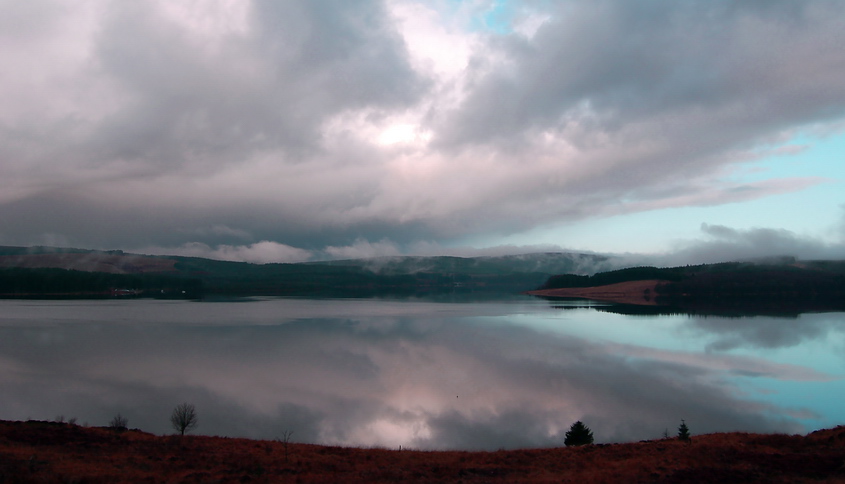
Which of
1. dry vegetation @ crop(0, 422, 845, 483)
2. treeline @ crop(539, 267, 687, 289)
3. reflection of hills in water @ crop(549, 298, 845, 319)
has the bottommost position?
reflection of hills in water @ crop(549, 298, 845, 319)

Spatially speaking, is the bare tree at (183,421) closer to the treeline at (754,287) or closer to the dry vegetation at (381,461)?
the dry vegetation at (381,461)

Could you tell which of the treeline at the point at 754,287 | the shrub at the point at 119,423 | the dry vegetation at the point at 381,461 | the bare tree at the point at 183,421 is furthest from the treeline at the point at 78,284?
the dry vegetation at the point at 381,461

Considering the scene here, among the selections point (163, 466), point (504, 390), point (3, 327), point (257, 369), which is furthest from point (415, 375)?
point (3, 327)

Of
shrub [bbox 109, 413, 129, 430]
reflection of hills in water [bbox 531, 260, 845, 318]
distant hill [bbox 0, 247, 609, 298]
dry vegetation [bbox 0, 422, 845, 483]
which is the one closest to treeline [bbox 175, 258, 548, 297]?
distant hill [bbox 0, 247, 609, 298]

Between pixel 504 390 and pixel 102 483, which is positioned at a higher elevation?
pixel 102 483

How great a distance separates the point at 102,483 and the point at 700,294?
12057cm

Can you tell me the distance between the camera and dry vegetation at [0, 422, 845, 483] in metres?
9.72

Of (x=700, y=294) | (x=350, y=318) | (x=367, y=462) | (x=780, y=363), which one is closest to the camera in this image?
(x=367, y=462)

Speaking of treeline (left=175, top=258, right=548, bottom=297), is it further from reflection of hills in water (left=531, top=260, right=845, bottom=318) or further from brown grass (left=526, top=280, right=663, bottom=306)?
reflection of hills in water (left=531, top=260, right=845, bottom=318)

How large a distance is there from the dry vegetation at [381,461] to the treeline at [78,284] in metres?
113

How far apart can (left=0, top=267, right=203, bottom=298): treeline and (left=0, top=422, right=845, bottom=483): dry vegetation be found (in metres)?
113

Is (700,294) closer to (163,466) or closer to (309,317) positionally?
(309,317)

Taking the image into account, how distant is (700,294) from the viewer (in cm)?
10944

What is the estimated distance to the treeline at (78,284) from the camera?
109375mm
